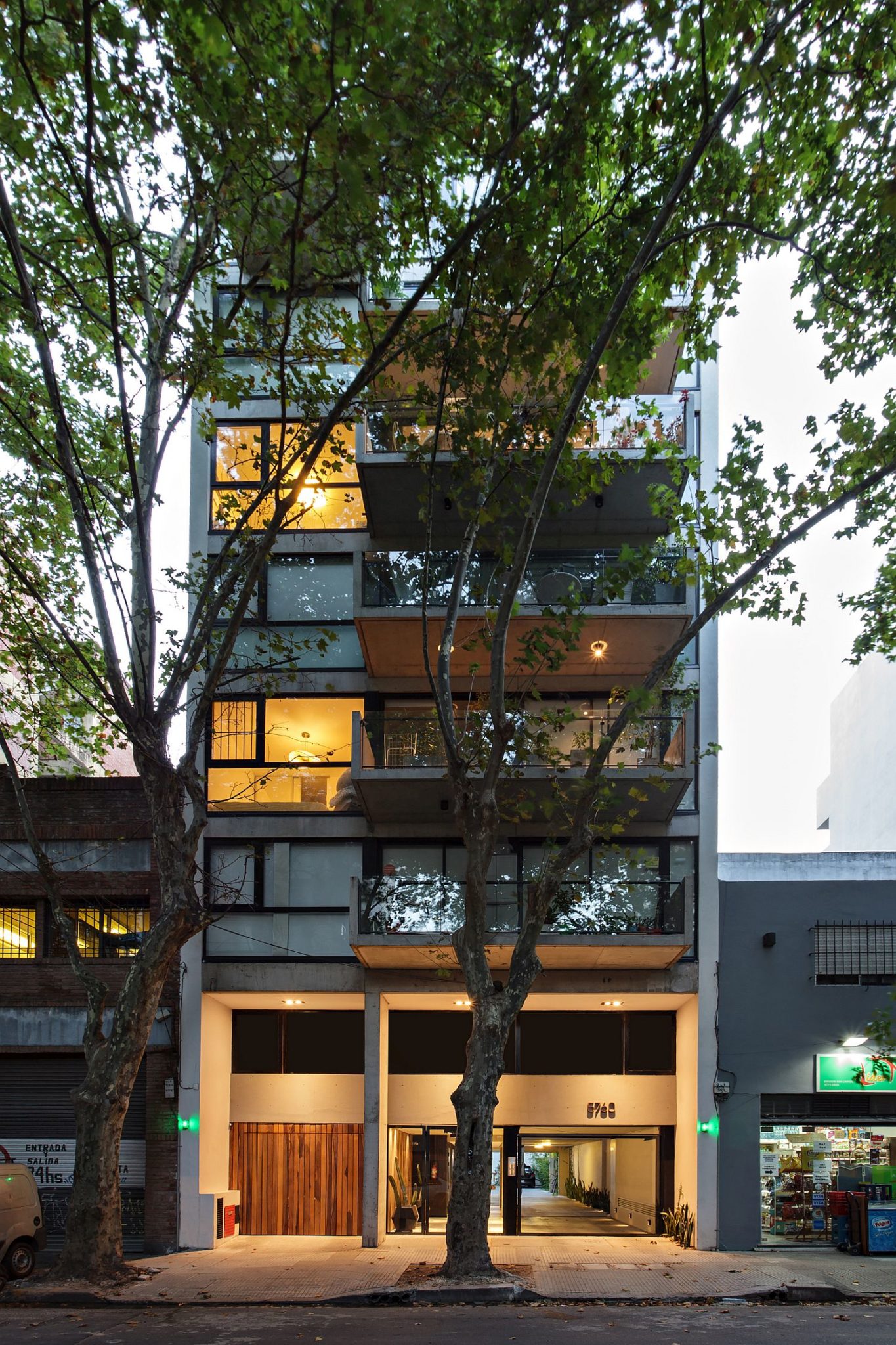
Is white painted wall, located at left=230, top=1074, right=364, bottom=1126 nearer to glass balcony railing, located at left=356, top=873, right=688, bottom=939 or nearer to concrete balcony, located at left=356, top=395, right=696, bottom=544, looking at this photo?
glass balcony railing, located at left=356, top=873, right=688, bottom=939

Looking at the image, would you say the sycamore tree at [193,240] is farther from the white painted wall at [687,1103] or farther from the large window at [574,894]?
the white painted wall at [687,1103]

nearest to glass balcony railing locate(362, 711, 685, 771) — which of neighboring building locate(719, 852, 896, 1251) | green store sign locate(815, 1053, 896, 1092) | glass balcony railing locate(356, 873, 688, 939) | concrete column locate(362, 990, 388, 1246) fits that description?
glass balcony railing locate(356, 873, 688, 939)

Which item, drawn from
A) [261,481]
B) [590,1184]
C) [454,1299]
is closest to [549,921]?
[454,1299]

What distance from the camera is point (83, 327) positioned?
15.2m

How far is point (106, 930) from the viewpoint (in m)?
18.6

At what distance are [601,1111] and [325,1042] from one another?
4766mm

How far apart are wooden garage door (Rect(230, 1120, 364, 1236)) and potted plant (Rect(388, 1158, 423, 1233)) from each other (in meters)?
0.57

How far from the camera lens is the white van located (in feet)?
47.1

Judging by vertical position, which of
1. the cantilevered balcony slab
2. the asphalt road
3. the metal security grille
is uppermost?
the cantilevered balcony slab

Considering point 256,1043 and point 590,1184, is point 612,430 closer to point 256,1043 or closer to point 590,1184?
point 256,1043

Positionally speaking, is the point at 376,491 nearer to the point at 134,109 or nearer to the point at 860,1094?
the point at 134,109

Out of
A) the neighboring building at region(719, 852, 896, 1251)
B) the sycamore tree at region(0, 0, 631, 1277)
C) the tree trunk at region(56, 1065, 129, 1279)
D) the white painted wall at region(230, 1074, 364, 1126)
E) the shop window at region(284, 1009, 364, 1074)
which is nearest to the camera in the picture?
the sycamore tree at region(0, 0, 631, 1277)

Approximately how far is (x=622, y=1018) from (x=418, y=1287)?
7643mm

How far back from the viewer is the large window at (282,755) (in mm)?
18859
